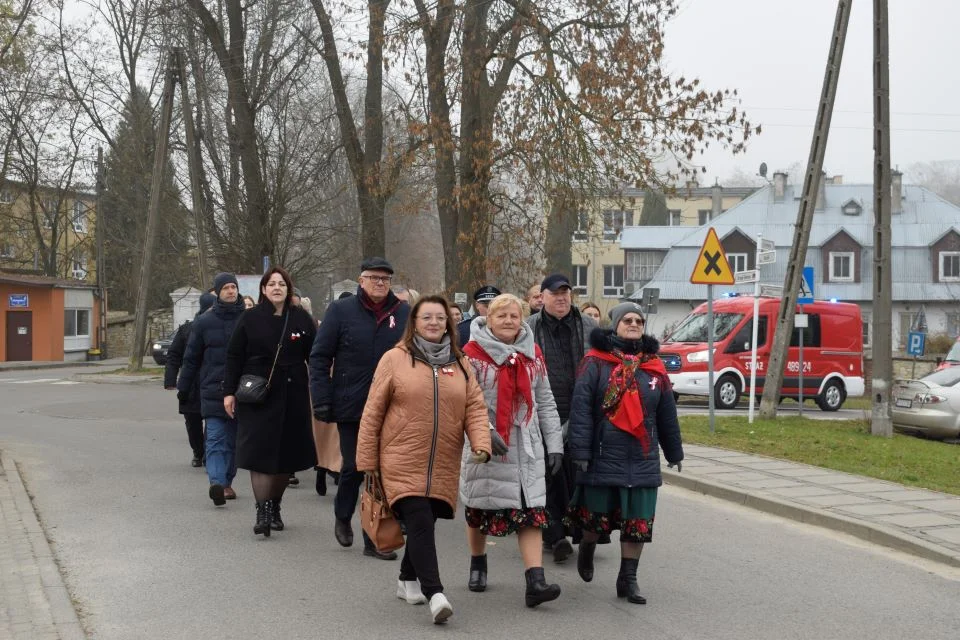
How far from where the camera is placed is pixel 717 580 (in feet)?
23.5

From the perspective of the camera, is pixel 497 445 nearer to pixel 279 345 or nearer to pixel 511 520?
pixel 511 520

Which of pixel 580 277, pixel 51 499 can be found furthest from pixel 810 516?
pixel 580 277

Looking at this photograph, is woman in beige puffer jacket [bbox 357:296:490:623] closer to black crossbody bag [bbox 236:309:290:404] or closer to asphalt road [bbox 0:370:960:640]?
asphalt road [bbox 0:370:960:640]

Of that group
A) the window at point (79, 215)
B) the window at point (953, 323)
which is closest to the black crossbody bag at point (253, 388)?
the window at point (79, 215)

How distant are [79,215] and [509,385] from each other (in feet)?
170

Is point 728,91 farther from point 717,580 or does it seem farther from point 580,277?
point 580,277

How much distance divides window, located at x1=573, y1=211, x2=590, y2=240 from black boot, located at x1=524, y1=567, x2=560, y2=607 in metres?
17.0

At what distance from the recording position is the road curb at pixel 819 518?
8109 mm

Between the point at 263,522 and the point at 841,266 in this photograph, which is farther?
the point at 841,266

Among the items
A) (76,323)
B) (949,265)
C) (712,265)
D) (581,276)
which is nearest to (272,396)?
(712,265)

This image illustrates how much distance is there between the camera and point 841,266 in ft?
205

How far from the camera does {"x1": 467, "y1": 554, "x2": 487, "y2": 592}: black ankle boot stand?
6.66 metres

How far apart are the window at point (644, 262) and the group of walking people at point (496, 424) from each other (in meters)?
63.1

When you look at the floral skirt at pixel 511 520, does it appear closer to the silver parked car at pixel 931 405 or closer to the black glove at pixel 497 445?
the black glove at pixel 497 445
